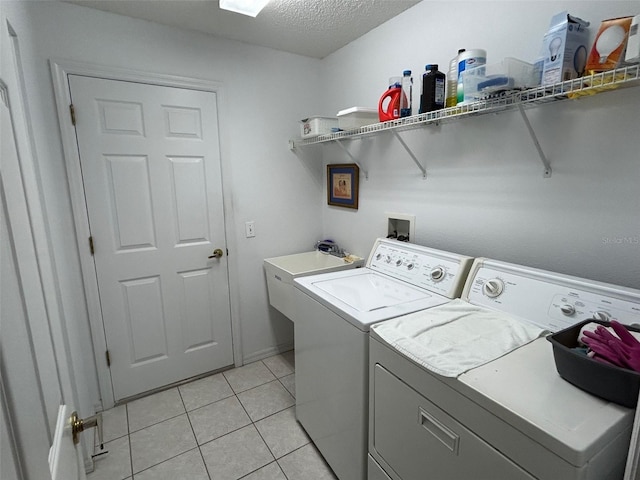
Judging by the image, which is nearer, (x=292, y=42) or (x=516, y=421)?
(x=516, y=421)

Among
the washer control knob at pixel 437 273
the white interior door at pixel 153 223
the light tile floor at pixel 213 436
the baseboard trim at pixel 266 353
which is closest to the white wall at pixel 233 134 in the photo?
the baseboard trim at pixel 266 353

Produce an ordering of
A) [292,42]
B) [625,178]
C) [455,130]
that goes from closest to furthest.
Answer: [625,178] < [455,130] < [292,42]

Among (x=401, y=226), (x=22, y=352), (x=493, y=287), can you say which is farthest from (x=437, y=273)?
(x=22, y=352)

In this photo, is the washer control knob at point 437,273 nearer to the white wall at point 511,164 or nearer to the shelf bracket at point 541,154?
the white wall at point 511,164

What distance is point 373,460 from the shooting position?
132 cm

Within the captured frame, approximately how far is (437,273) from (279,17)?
178 cm

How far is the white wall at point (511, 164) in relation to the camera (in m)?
1.16

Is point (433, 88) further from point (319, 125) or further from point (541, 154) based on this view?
point (319, 125)

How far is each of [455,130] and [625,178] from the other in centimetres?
75

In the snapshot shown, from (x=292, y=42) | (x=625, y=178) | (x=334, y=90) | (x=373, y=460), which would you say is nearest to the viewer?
(x=625, y=178)

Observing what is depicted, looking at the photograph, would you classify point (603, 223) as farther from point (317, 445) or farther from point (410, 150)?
point (317, 445)

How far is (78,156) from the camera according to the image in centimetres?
192

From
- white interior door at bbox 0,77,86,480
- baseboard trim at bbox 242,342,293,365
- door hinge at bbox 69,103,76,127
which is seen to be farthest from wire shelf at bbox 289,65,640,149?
baseboard trim at bbox 242,342,293,365

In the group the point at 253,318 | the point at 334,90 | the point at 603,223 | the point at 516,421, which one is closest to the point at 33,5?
the point at 334,90
